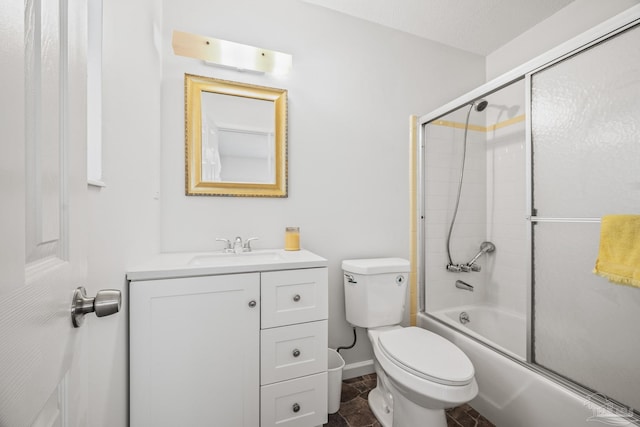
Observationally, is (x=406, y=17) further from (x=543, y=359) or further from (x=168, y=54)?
(x=543, y=359)

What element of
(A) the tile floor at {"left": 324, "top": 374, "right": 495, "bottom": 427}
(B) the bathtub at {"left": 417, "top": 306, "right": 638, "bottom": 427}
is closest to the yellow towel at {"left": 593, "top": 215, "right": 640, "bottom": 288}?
(B) the bathtub at {"left": 417, "top": 306, "right": 638, "bottom": 427}

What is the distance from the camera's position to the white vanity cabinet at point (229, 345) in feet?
3.26

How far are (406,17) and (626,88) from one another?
4.17 ft

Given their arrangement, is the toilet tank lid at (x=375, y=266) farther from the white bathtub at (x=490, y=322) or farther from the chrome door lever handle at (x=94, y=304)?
the chrome door lever handle at (x=94, y=304)

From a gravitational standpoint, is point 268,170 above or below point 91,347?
above

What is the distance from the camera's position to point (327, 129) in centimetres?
172

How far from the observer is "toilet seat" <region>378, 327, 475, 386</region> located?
1.02m

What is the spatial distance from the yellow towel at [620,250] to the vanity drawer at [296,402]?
4.08 ft

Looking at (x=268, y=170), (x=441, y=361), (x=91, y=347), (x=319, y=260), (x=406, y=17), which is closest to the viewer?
(x=91, y=347)

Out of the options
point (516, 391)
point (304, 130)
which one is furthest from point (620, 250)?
point (304, 130)

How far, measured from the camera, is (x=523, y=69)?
50.9 inches

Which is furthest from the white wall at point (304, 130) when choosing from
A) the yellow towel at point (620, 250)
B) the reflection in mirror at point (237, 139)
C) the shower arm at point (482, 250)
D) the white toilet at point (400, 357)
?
the yellow towel at point (620, 250)

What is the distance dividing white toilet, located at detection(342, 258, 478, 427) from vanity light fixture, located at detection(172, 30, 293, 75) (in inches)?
49.0

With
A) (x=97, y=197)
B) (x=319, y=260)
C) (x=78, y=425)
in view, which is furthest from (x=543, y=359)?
(x=97, y=197)
